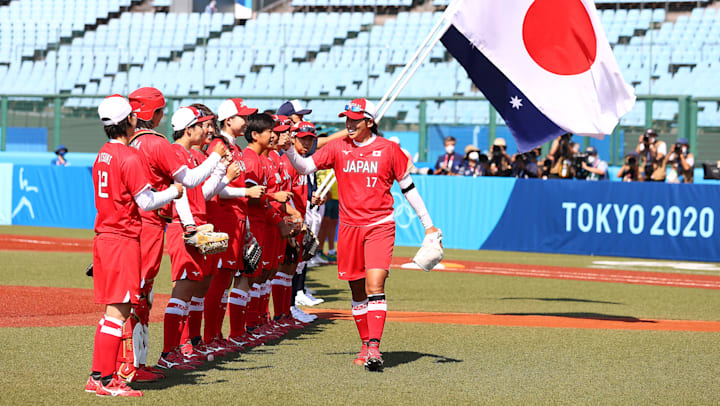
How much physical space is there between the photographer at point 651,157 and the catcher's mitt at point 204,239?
15056 mm

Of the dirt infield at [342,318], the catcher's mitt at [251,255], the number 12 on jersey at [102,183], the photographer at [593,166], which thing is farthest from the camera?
the photographer at [593,166]

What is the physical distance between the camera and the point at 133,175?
652 cm

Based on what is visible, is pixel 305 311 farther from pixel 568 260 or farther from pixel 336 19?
pixel 336 19

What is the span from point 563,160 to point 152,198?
15486 millimetres

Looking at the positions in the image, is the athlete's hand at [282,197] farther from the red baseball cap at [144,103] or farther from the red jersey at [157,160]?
the red baseball cap at [144,103]

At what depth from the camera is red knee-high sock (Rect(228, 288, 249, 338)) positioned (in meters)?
8.98

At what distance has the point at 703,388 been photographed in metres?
7.49

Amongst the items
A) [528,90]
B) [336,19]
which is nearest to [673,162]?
[528,90]

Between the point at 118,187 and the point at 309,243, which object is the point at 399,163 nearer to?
the point at 309,243

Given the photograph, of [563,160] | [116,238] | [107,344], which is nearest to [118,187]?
[116,238]

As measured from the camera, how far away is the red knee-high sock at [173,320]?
7.68 m

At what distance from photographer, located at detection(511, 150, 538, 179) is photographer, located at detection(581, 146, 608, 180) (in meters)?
1.04

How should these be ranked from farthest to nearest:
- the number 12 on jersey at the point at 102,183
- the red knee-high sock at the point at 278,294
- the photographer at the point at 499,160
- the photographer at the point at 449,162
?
the photographer at the point at 449,162
the photographer at the point at 499,160
the red knee-high sock at the point at 278,294
the number 12 on jersey at the point at 102,183

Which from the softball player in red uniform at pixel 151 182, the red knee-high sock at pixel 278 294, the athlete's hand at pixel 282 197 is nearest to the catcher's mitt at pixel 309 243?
the red knee-high sock at pixel 278 294
